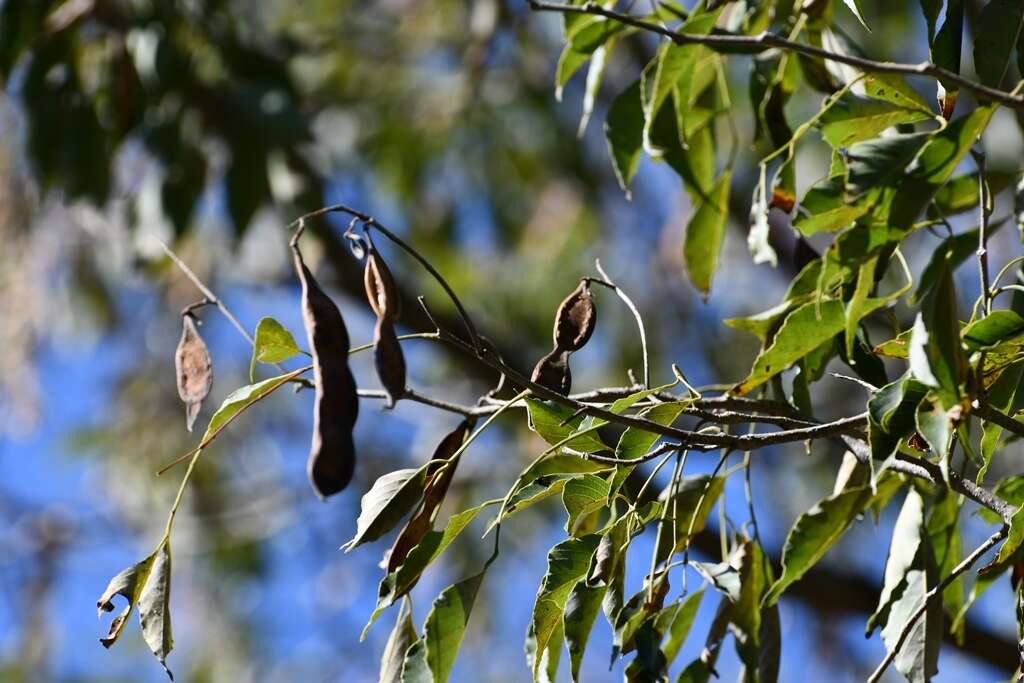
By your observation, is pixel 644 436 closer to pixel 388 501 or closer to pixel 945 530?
pixel 388 501

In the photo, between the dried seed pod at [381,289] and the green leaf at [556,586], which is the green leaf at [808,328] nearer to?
the green leaf at [556,586]

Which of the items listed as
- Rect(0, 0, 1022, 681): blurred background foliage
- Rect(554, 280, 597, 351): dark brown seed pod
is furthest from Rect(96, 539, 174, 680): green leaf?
Rect(0, 0, 1022, 681): blurred background foliage

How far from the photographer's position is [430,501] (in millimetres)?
936

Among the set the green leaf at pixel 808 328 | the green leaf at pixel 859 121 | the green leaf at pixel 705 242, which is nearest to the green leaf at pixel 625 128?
the green leaf at pixel 705 242

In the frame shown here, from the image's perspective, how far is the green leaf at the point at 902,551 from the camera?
1.03m

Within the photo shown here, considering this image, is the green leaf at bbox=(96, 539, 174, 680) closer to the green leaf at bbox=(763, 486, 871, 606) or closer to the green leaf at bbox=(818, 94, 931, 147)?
the green leaf at bbox=(763, 486, 871, 606)

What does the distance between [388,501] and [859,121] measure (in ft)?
1.65

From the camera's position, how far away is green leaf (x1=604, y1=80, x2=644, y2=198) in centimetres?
131

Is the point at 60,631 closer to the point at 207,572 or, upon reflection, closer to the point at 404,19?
the point at 207,572

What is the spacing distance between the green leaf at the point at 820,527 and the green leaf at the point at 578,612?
174 millimetres

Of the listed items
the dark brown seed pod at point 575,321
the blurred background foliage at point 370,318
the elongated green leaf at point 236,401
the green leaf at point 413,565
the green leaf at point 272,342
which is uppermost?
the green leaf at point 272,342

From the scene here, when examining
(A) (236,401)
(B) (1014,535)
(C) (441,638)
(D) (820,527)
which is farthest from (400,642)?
(B) (1014,535)

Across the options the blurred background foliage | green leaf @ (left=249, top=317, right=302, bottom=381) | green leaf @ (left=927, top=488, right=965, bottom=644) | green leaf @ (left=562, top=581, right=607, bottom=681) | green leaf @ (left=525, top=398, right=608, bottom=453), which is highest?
green leaf @ (left=249, top=317, right=302, bottom=381)

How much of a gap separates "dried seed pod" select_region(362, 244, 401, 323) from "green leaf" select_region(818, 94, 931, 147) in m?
0.43
